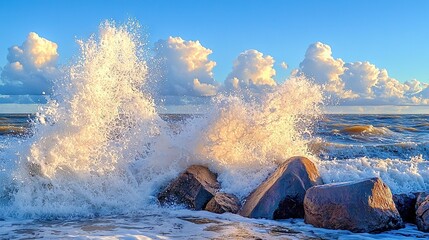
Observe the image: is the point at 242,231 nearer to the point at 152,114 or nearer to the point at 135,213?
the point at 135,213

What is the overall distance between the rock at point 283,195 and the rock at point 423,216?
1.57 metres

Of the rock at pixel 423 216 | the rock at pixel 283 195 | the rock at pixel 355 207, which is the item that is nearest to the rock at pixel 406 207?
the rock at pixel 423 216

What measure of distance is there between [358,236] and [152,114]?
5271 mm

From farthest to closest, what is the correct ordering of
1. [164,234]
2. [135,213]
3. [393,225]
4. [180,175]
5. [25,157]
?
1. [180,175]
2. [25,157]
3. [135,213]
4. [393,225]
5. [164,234]

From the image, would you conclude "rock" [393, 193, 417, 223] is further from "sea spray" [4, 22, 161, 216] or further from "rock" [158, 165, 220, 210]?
"sea spray" [4, 22, 161, 216]

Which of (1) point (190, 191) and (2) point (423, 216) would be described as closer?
(2) point (423, 216)

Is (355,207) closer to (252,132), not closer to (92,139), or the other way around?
(252,132)

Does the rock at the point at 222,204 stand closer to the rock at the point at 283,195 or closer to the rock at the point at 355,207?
the rock at the point at 283,195

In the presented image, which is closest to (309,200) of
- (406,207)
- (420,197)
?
(406,207)

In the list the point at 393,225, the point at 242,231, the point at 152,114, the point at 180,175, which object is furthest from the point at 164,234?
the point at 152,114

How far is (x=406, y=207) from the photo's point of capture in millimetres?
6605

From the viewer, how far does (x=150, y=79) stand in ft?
31.9

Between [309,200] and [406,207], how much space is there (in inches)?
63.2

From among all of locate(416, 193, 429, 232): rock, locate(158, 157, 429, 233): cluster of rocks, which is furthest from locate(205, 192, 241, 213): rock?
locate(416, 193, 429, 232): rock
